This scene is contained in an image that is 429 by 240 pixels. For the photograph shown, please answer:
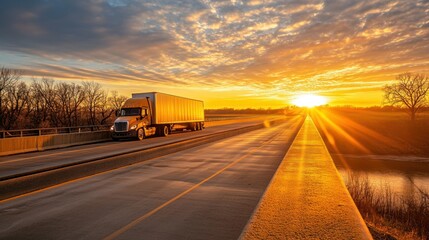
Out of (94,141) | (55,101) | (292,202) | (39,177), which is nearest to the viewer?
(292,202)

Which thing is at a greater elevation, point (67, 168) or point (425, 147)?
point (67, 168)

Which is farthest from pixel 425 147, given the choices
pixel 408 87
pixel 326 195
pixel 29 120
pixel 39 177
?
pixel 29 120

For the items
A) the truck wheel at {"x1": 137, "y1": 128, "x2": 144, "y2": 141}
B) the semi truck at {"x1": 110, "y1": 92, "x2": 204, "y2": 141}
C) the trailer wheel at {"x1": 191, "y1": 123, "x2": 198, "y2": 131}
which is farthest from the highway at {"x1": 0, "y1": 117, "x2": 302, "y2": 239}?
the trailer wheel at {"x1": 191, "y1": 123, "x2": 198, "y2": 131}

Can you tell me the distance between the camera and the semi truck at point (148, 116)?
2642cm

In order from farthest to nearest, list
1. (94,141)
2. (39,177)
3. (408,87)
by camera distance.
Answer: (408,87)
(94,141)
(39,177)

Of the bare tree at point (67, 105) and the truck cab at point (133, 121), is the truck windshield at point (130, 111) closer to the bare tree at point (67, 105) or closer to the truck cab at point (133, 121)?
the truck cab at point (133, 121)

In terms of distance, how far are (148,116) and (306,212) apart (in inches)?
954

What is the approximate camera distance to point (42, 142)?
2089cm

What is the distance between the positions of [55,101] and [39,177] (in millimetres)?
67874

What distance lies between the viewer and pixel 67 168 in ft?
32.7

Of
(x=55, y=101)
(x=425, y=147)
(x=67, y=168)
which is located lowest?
(x=425, y=147)

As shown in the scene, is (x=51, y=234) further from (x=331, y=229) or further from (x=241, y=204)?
(x=331, y=229)

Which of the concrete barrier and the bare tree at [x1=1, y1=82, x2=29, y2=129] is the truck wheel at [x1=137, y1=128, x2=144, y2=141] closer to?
the concrete barrier

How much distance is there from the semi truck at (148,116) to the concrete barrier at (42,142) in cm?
231
